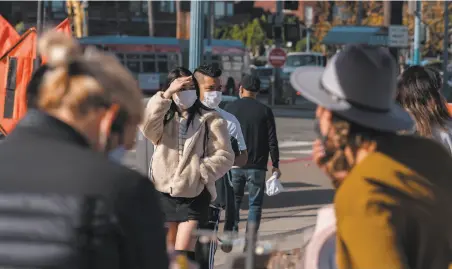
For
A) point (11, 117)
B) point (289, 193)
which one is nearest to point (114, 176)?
point (11, 117)

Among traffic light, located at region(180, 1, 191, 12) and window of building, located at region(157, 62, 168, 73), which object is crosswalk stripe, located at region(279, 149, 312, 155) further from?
traffic light, located at region(180, 1, 191, 12)

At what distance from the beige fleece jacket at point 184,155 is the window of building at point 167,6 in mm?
74732

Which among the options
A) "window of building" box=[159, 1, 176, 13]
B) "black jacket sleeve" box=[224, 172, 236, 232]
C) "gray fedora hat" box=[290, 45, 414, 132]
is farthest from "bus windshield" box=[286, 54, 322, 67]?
"gray fedora hat" box=[290, 45, 414, 132]

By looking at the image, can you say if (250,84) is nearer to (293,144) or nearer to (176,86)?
(176,86)

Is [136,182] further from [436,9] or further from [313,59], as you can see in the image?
[436,9]

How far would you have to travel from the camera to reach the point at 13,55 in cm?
881

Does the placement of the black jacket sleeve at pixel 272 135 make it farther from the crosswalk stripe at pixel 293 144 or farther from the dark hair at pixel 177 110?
the crosswalk stripe at pixel 293 144

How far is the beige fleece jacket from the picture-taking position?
20.9 ft

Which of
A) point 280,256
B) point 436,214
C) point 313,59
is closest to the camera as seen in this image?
point 436,214

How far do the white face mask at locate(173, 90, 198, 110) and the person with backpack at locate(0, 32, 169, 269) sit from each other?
13.1 feet

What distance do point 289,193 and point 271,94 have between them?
2421 centimetres

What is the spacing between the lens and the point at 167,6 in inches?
3189

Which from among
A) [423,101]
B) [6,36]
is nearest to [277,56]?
[6,36]

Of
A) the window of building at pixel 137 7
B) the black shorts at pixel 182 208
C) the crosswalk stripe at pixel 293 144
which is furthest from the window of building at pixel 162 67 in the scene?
the black shorts at pixel 182 208
